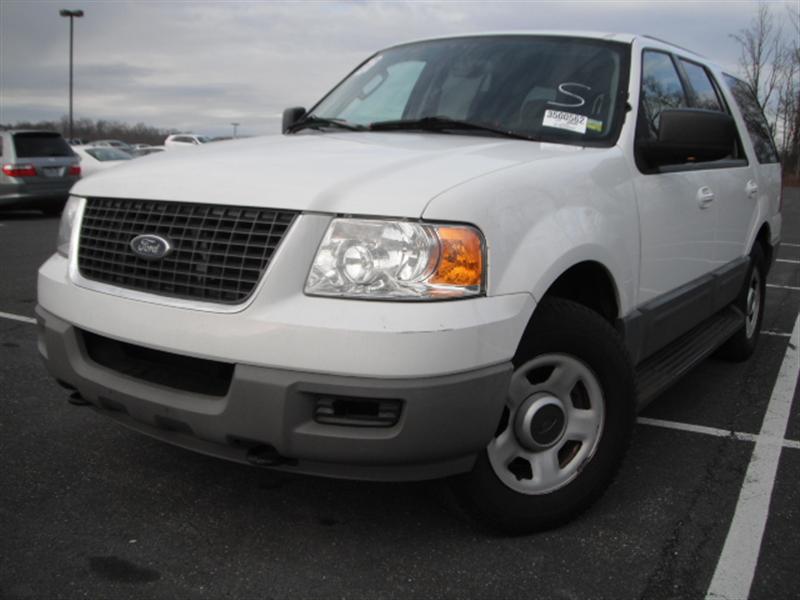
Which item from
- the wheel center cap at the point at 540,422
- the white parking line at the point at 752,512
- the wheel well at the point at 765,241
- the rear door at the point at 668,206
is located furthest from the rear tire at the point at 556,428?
the wheel well at the point at 765,241

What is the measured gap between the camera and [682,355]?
12.6ft

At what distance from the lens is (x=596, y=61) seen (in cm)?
348

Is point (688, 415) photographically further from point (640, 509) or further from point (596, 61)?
point (596, 61)

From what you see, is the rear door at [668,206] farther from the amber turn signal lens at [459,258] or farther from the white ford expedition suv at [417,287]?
the amber turn signal lens at [459,258]

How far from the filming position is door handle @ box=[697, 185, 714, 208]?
375 centimetres

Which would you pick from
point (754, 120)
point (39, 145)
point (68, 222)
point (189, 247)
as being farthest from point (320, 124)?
point (39, 145)

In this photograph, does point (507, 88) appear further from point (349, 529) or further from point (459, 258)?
point (349, 529)

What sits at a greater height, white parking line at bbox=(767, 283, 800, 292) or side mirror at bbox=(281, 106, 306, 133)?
side mirror at bbox=(281, 106, 306, 133)

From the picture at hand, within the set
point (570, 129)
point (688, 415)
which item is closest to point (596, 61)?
point (570, 129)

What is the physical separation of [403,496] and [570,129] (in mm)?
1595

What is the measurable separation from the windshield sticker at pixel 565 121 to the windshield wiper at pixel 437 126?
0.13 meters

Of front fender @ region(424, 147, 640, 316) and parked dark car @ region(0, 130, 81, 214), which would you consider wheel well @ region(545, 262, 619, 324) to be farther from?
parked dark car @ region(0, 130, 81, 214)

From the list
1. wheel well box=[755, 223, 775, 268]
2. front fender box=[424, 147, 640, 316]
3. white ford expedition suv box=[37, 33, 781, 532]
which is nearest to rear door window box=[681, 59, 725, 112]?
white ford expedition suv box=[37, 33, 781, 532]

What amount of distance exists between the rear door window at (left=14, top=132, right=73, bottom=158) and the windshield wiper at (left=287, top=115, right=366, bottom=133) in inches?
451
